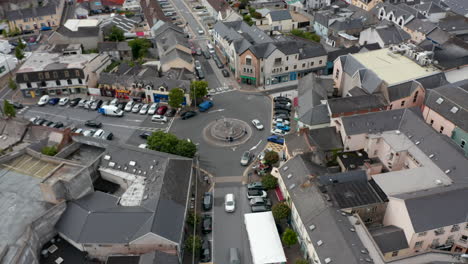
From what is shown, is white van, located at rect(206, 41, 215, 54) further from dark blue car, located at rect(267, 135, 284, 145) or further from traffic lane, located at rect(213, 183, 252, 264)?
traffic lane, located at rect(213, 183, 252, 264)

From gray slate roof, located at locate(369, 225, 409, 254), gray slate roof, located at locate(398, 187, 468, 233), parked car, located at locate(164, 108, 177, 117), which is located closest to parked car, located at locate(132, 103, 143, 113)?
parked car, located at locate(164, 108, 177, 117)

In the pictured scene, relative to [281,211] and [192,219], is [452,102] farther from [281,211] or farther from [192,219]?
[192,219]

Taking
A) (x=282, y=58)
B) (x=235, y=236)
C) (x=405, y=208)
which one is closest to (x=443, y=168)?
(x=405, y=208)

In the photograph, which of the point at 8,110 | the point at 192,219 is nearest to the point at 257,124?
the point at 192,219

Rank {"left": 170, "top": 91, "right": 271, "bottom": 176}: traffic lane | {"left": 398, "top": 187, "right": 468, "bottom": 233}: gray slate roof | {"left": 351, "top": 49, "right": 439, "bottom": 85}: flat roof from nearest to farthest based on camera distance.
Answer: {"left": 398, "top": 187, "right": 468, "bottom": 233}: gray slate roof
{"left": 170, "top": 91, "right": 271, "bottom": 176}: traffic lane
{"left": 351, "top": 49, "right": 439, "bottom": 85}: flat roof

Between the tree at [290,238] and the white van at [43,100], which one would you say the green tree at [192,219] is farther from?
the white van at [43,100]

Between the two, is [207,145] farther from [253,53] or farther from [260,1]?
[260,1]
